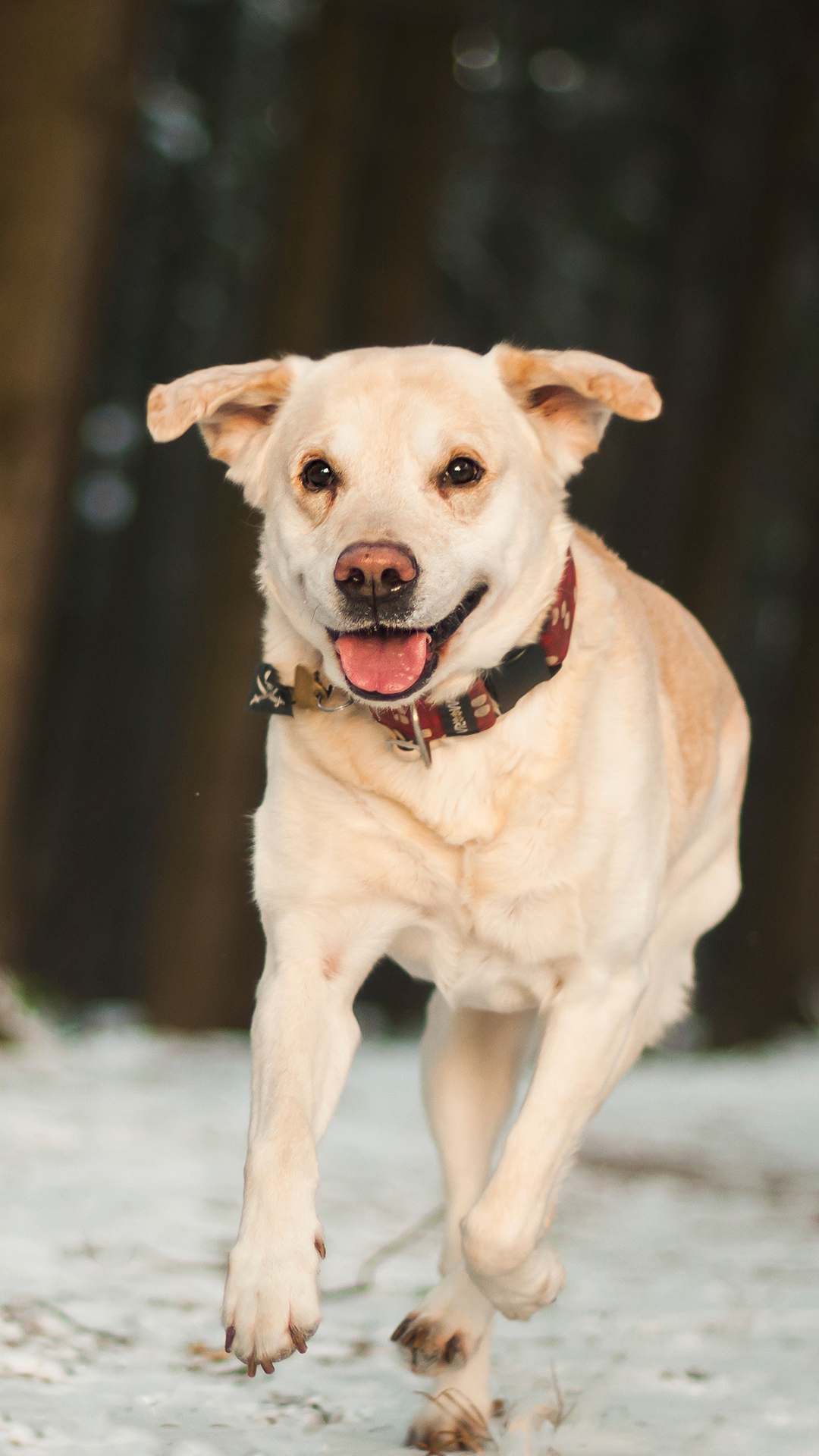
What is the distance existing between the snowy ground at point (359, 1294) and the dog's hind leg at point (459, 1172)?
11cm

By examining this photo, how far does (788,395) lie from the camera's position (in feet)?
50.6

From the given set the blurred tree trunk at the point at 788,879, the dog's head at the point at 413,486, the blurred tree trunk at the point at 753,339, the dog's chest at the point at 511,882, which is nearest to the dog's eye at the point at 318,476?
the dog's head at the point at 413,486

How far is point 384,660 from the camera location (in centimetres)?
305

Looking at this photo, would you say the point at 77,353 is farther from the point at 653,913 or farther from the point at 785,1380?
the point at 785,1380

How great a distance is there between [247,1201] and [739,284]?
9.88 metres

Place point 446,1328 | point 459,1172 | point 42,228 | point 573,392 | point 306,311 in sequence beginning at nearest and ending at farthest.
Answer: point 446,1328, point 573,392, point 459,1172, point 42,228, point 306,311

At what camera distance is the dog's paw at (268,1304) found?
8.61 feet

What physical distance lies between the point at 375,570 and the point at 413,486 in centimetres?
33

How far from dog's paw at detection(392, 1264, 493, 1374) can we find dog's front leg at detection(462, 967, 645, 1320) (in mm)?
202

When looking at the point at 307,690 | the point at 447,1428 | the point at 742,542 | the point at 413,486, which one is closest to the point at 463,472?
the point at 413,486

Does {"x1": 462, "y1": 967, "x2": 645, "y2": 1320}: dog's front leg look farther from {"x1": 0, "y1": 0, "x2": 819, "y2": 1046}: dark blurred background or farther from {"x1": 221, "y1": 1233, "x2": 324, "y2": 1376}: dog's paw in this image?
{"x1": 0, "y1": 0, "x2": 819, "y2": 1046}: dark blurred background

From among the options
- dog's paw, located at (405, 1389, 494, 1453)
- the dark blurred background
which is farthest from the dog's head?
the dark blurred background

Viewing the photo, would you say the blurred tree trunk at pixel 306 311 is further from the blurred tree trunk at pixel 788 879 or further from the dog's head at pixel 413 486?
the dog's head at pixel 413 486

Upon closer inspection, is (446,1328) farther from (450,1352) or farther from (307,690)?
(307,690)
